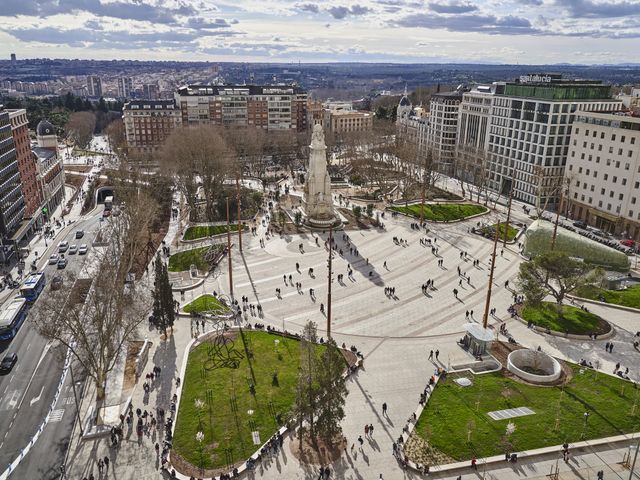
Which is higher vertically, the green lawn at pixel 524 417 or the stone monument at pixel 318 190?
the stone monument at pixel 318 190

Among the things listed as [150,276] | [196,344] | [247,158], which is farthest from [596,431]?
[247,158]

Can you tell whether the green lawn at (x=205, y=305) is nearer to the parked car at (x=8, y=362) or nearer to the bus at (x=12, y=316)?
the parked car at (x=8, y=362)

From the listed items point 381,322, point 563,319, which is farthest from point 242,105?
point 563,319

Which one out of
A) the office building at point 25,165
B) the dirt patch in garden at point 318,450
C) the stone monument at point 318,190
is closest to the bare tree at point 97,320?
the dirt patch in garden at point 318,450

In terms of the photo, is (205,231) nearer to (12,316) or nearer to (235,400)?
(12,316)

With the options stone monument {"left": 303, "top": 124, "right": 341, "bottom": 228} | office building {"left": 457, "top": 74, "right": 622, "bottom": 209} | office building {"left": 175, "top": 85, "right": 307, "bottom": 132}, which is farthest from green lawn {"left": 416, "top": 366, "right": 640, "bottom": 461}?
office building {"left": 175, "top": 85, "right": 307, "bottom": 132}

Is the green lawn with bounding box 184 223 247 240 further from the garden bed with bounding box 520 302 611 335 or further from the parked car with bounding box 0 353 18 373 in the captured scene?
the garden bed with bounding box 520 302 611 335

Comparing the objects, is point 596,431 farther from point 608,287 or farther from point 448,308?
point 608,287
